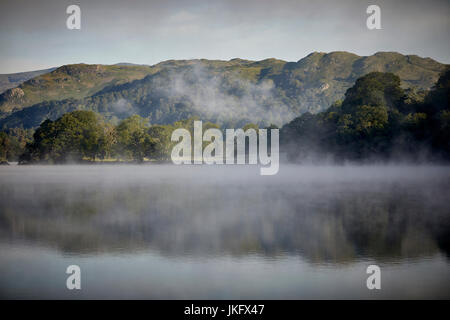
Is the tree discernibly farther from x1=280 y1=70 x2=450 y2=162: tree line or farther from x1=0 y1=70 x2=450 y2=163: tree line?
x1=280 y1=70 x2=450 y2=162: tree line

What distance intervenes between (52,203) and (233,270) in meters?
18.4

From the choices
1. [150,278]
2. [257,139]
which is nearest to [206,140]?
[257,139]

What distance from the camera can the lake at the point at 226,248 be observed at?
10086mm

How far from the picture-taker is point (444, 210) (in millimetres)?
21984

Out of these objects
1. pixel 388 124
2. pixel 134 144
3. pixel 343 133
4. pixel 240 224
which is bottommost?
pixel 240 224

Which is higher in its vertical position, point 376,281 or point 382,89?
point 382,89

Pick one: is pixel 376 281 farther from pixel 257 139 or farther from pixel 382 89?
pixel 257 139

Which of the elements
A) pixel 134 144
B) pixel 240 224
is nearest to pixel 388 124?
pixel 240 224

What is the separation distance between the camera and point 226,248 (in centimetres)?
1390

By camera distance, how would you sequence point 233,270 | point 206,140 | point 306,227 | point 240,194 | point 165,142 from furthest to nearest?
point 206,140, point 165,142, point 240,194, point 306,227, point 233,270

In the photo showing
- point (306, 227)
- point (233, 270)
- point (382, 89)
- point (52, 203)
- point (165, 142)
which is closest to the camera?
point (233, 270)

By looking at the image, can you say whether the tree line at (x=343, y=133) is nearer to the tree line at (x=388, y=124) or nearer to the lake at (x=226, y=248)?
the tree line at (x=388, y=124)

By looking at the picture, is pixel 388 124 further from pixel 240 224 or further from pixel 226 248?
pixel 226 248
